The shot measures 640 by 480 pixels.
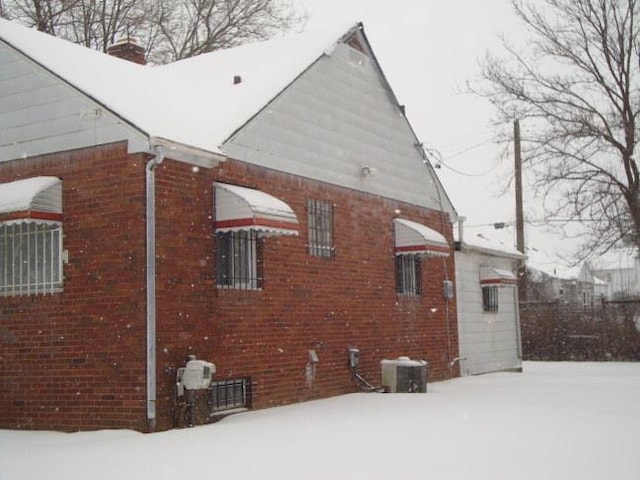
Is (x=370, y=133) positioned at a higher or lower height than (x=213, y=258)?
higher

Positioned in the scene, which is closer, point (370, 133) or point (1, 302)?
point (1, 302)

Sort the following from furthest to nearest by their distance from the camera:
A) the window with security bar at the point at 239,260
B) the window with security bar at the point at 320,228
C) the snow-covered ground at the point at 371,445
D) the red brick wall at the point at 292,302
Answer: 1. the window with security bar at the point at 320,228
2. the window with security bar at the point at 239,260
3. the red brick wall at the point at 292,302
4. the snow-covered ground at the point at 371,445

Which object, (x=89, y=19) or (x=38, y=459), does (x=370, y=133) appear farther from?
(x=89, y=19)

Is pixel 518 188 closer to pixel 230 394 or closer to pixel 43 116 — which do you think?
pixel 230 394

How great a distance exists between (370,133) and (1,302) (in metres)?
7.43

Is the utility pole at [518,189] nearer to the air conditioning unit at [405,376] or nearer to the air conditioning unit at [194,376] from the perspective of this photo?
the air conditioning unit at [405,376]

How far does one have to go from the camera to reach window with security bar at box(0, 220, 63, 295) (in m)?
10.6

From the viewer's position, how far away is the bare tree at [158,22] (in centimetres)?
2422

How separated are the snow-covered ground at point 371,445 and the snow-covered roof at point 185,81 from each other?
368 centimetres

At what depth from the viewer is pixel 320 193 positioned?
1353 centimetres

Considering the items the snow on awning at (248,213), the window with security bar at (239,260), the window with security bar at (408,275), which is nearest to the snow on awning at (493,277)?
the window with security bar at (408,275)

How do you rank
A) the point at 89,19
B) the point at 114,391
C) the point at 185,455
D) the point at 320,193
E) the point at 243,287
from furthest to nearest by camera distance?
the point at 89,19 → the point at 320,193 → the point at 243,287 → the point at 114,391 → the point at 185,455

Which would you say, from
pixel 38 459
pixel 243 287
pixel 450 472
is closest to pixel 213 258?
pixel 243 287

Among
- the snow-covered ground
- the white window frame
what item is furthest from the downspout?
the white window frame
